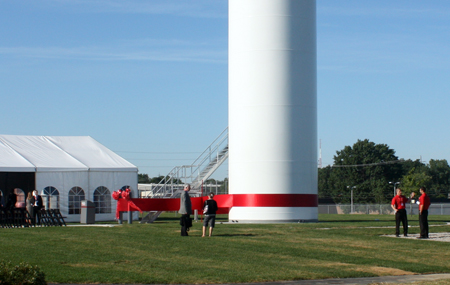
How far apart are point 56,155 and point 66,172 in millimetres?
2244

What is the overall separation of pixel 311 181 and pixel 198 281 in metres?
21.4

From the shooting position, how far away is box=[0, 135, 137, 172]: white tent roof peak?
35625mm

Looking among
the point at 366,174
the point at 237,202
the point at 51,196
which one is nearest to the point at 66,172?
the point at 51,196

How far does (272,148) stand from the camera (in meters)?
32.7

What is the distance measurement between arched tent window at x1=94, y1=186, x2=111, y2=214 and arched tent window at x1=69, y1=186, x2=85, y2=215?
2.84 feet

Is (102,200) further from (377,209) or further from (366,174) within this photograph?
(366,174)

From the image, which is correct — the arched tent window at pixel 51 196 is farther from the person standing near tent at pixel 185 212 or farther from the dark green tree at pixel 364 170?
the dark green tree at pixel 364 170

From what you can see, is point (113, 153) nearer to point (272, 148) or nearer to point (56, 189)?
point (56, 189)

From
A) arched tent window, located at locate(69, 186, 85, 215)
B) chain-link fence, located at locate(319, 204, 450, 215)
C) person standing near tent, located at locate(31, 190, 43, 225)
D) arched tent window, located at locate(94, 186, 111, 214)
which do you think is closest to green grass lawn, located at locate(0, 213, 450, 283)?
person standing near tent, located at locate(31, 190, 43, 225)

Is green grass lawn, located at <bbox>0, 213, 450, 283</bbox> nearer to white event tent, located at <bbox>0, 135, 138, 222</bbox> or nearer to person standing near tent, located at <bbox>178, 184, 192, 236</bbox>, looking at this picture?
person standing near tent, located at <bbox>178, 184, 192, 236</bbox>

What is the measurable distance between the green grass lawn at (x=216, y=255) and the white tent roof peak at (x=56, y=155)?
1242cm

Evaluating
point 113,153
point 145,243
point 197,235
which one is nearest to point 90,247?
point 145,243

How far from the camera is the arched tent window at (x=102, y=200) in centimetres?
3775

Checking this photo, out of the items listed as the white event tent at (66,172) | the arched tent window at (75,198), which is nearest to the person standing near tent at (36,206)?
the white event tent at (66,172)
